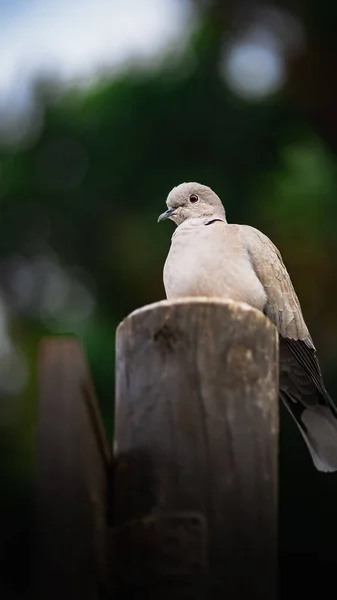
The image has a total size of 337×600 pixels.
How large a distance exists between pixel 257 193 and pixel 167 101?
3.87 feet

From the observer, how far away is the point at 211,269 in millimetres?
3818

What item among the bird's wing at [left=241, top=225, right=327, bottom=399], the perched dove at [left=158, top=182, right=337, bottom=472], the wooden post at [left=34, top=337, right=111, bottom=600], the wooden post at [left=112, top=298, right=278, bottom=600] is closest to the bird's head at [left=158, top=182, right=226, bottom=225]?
the perched dove at [left=158, top=182, right=337, bottom=472]

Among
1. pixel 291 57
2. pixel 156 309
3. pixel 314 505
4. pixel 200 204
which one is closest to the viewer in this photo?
pixel 156 309

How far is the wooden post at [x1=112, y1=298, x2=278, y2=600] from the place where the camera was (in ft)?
8.64

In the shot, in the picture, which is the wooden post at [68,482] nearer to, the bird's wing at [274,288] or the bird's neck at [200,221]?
the bird's wing at [274,288]

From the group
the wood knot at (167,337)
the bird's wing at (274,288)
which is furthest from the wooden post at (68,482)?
the bird's wing at (274,288)

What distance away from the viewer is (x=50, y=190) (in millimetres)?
8531

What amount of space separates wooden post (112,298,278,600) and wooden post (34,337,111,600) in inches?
3.4

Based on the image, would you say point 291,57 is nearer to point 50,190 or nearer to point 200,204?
point 50,190

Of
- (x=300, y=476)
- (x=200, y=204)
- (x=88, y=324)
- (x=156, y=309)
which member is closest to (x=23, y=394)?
(x=88, y=324)

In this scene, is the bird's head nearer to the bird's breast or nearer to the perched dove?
the perched dove

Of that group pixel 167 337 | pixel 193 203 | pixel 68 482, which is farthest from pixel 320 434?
pixel 68 482

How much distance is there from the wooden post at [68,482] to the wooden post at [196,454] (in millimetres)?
87

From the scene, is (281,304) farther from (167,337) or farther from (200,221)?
(167,337)
